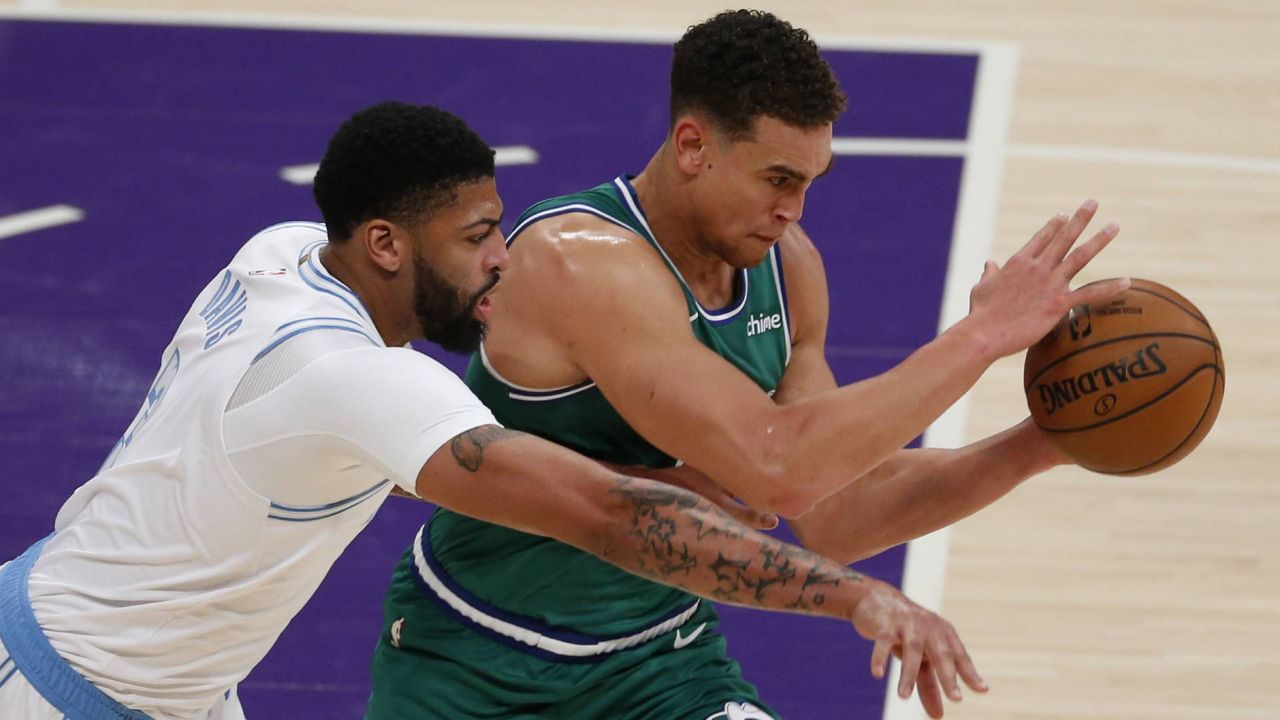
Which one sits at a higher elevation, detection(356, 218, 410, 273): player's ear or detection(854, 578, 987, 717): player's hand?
detection(356, 218, 410, 273): player's ear

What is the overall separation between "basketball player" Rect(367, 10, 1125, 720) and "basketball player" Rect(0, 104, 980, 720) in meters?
0.42

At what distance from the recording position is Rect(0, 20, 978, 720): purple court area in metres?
5.95

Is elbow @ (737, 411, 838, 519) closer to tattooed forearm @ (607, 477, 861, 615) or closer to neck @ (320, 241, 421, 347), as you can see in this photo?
tattooed forearm @ (607, 477, 861, 615)

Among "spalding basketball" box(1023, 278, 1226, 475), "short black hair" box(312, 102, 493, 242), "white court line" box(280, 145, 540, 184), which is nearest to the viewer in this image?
"short black hair" box(312, 102, 493, 242)

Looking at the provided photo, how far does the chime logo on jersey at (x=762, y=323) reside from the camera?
4312 millimetres

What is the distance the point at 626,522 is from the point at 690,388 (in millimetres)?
690

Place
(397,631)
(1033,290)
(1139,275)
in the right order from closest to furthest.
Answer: (1033,290)
(397,631)
(1139,275)

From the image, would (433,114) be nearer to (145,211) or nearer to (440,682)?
(440,682)

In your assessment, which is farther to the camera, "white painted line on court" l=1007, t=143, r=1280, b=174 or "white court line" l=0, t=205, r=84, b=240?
"white painted line on court" l=1007, t=143, r=1280, b=174

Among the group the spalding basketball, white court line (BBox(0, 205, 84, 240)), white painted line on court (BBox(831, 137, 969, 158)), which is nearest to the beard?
the spalding basketball

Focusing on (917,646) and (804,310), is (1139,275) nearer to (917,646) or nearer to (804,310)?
(804,310)

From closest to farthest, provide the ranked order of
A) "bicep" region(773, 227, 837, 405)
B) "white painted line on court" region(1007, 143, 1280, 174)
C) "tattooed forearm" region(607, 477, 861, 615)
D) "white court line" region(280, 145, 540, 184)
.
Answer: "tattooed forearm" region(607, 477, 861, 615), "bicep" region(773, 227, 837, 405), "white court line" region(280, 145, 540, 184), "white painted line on court" region(1007, 143, 1280, 174)

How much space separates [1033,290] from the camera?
372 cm

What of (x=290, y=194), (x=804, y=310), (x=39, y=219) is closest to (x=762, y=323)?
(x=804, y=310)
